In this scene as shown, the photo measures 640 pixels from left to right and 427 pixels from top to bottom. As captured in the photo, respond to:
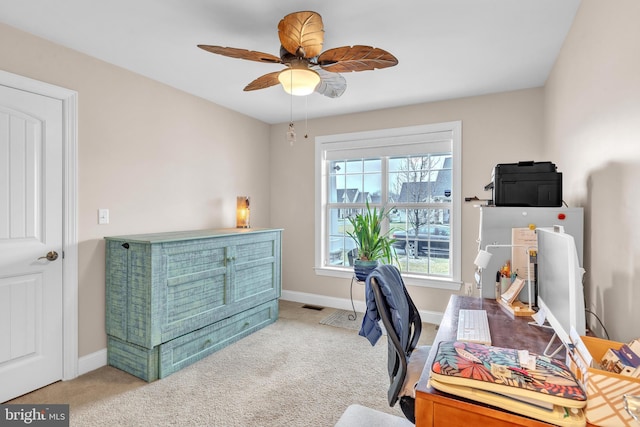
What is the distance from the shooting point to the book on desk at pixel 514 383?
835 millimetres

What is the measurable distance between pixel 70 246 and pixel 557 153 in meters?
3.82

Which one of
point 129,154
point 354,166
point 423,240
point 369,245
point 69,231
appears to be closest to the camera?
point 69,231

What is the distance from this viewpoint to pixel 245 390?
2320 mm

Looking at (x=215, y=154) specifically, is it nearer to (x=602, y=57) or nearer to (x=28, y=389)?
(x=28, y=389)

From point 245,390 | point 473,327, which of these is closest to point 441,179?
point 473,327

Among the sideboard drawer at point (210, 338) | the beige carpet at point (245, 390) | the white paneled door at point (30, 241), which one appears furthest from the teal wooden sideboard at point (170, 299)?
the white paneled door at point (30, 241)

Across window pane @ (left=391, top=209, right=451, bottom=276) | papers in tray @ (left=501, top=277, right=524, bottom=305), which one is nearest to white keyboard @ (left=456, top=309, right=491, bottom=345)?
papers in tray @ (left=501, top=277, right=524, bottom=305)

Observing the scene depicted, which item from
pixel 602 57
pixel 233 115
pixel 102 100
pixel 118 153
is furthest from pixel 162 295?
pixel 602 57

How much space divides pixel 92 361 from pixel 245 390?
4.29 feet

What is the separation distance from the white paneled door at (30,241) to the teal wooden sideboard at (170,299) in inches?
14.9

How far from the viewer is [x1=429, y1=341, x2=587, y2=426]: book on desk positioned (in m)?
0.84

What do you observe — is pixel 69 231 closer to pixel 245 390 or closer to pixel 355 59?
pixel 245 390

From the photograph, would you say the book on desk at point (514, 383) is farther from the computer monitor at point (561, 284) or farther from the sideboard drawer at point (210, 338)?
the sideboard drawer at point (210, 338)

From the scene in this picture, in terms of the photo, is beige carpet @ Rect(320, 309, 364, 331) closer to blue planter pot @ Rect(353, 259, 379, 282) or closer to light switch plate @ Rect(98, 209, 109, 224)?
blue planter pot @ Rect(353, 259, 379, 282)
